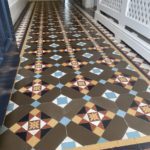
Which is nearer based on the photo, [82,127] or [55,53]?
[82,127]

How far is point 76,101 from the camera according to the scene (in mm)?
2152

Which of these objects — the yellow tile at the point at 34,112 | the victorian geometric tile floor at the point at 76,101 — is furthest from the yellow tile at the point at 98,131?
the yellow tile at the point at 34,112

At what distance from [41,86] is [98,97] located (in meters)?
0.78

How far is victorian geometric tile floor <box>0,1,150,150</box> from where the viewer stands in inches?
65.7

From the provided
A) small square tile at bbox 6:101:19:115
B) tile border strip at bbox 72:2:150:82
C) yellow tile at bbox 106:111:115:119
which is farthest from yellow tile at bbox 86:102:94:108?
tile border strip at bbox 72:2:150:82

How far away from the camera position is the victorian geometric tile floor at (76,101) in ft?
5.48

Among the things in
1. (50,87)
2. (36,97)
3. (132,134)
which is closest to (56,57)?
(50,87)

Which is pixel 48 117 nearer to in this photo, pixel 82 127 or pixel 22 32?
pixel 82 127

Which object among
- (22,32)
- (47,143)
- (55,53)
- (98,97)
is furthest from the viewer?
(22,32)

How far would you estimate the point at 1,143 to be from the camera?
64.3 inches

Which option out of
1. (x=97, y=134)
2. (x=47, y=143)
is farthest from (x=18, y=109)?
(x=97, y=134)

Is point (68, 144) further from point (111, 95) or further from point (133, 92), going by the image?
point (133, 92)

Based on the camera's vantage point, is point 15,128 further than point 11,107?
No

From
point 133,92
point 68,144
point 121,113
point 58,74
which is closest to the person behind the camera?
point 68,144
